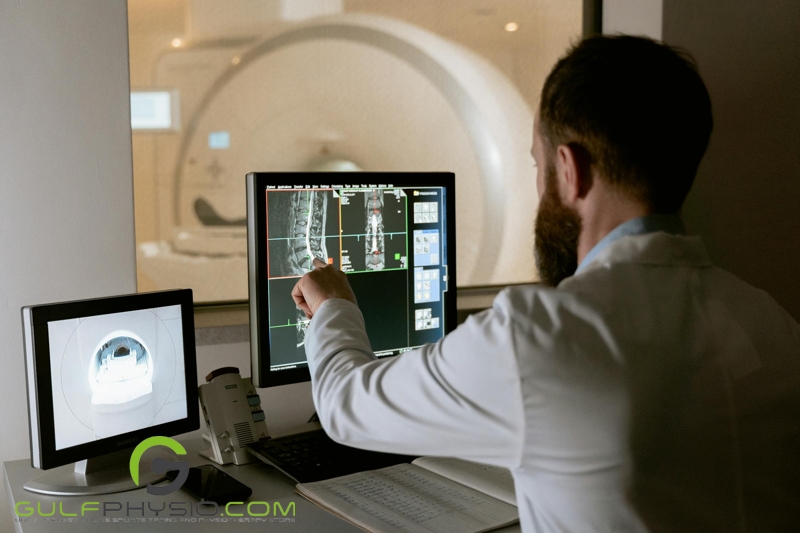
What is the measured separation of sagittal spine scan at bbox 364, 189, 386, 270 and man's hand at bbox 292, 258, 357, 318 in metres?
0.16

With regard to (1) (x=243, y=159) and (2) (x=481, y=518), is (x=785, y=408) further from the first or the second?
(1) (x=243, y=159)

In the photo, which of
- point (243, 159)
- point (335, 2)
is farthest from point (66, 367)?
point (335, 2)

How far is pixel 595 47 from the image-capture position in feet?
3.14

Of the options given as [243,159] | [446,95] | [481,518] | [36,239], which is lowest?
[481,518]

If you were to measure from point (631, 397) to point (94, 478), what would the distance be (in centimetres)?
95

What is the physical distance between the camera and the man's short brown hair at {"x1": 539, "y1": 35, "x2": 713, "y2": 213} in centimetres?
92

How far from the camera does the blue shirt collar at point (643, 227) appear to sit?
931 mm

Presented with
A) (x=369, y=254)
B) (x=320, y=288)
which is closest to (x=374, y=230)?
(x=369, y=254)

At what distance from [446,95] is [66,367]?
1.14 meters

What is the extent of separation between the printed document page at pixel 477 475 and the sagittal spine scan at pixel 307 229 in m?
0.44

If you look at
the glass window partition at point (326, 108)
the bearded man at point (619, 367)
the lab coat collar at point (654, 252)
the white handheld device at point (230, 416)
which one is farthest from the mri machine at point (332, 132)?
the lab coat collar at point (654, 252)

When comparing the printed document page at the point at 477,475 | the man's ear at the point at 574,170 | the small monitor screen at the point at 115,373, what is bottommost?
the printed document page at the point at 477,475

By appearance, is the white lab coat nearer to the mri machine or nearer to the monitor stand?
the monitor stand

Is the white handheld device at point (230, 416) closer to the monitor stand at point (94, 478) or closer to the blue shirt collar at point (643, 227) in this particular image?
the monitor stand at point (94, 478)
